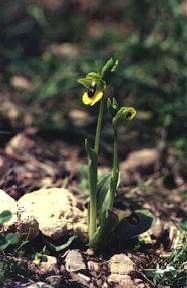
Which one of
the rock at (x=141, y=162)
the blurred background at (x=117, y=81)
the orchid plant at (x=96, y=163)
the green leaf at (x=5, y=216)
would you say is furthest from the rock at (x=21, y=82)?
the green leaf at (x=5, y=216)

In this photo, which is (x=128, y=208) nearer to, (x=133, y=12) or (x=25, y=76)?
(x=25, y=76)

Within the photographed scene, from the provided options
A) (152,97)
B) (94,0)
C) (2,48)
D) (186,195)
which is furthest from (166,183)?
(94,0)

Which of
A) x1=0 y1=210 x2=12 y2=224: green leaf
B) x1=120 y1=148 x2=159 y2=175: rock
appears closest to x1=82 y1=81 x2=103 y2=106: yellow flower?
x1=0 y1=210 x2=12 y2=224: green leaf

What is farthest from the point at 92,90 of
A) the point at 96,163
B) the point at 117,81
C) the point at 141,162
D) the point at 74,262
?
the point at 117,81

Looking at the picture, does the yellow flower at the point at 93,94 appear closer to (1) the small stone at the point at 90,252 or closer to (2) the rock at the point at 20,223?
(2) the rock at the point at 20,223

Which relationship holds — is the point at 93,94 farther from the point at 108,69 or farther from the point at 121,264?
the point at 121,264
